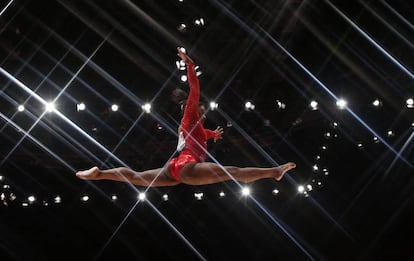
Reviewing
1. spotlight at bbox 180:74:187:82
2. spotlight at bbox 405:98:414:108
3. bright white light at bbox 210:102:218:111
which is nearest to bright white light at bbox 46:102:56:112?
spotlight at bbox 180:74:187:82

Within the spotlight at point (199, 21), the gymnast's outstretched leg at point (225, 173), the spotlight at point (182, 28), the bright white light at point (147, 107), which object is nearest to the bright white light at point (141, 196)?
the bright white light at point (147, 107)

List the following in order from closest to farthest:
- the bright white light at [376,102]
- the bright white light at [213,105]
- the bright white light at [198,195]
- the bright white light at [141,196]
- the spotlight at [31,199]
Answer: the bright white light at [376,102] → the bright white light at [213,105] → the spotlight at [31,199] → the bright white light at [141,196] → the bright white light at [198,195]

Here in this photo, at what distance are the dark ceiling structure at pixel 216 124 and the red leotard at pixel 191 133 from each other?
3.37 metres

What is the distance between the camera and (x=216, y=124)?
7609 mm

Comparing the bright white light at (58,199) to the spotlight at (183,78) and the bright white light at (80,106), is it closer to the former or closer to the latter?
the bright white light at (80,106)

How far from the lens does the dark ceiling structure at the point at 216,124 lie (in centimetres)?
604

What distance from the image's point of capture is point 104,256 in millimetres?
9023

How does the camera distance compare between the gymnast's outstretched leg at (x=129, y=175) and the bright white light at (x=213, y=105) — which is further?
the bright white light at (x=213, y=105)

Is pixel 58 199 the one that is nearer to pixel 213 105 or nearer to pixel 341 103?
pixel 213 105

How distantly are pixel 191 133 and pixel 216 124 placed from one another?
4.58m

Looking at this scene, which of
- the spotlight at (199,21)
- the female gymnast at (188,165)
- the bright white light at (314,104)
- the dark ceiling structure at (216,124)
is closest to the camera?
the female gymnast at (188,165)

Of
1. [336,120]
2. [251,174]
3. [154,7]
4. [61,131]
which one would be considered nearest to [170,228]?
[61,131]

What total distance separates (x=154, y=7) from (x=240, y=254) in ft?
17.0

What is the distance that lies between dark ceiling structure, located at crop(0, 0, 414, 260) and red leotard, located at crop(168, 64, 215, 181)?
3370 millimetres
